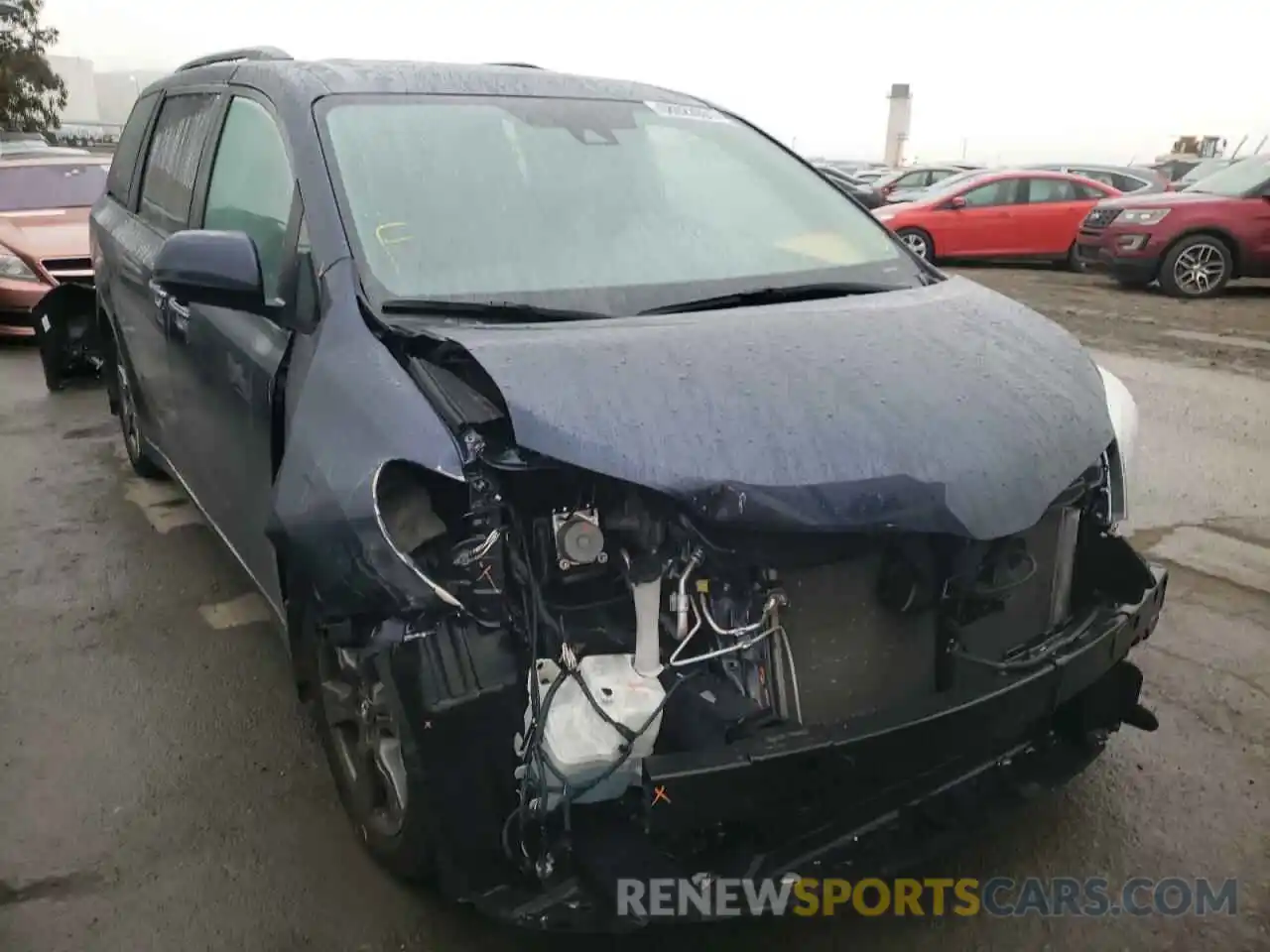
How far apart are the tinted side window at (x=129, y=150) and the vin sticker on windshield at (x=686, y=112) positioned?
2.41 metres

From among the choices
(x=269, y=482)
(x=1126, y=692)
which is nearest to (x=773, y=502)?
(x=1126, y=692)

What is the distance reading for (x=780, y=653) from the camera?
2082mm

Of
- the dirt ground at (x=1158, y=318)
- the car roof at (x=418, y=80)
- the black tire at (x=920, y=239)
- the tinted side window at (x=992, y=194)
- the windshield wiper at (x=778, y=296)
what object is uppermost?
the car roof at (x=418, y=80)

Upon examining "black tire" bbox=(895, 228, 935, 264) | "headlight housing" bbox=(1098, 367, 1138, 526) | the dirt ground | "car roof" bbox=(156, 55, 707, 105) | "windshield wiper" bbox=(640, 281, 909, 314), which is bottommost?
the dirt ground

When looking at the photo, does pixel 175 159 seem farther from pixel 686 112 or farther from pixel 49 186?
pixel 49 186

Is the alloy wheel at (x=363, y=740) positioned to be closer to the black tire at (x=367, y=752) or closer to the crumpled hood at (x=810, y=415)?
the black tire at (x=367, y=752)

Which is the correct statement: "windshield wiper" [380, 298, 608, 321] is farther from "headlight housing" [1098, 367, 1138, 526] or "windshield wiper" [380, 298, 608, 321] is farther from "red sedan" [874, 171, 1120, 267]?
"red sedan" [874, 171, 1120, 267]

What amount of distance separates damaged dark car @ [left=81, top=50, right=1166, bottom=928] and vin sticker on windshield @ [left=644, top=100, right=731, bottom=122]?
82 cm

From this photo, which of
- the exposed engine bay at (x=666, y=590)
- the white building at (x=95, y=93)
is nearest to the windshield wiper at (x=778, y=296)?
the exposed engine bay at (x=666, y=590)

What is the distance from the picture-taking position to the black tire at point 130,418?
483 centimetres

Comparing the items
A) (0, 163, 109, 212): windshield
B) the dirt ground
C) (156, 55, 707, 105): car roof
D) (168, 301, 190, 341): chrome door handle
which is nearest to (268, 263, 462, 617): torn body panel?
(156, 55, 707, 105): car roof

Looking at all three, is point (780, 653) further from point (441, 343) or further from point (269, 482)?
point (269, 482)

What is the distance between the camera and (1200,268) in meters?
11.4

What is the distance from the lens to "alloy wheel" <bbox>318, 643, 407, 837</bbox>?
2.24m
